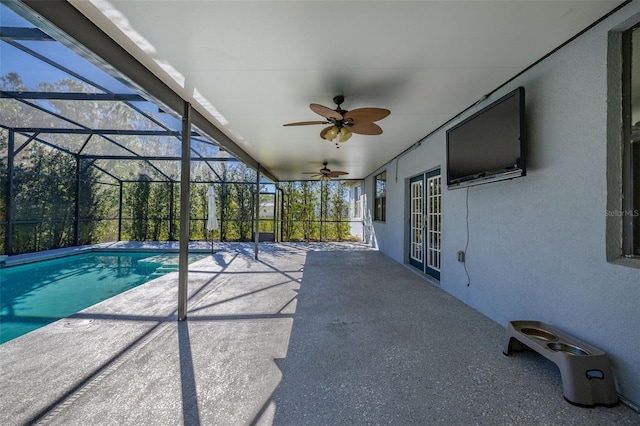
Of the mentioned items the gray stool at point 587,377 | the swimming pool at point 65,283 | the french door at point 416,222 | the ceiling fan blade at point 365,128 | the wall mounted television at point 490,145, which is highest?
the ceiling fan blade at point 365,128

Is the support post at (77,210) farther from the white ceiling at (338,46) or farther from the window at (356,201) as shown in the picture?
the window at (356,201)

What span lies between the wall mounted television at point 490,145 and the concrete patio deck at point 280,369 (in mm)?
1669

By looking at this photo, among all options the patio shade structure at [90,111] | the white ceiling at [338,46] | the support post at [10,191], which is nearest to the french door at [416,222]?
the white ceiling at [338,46]

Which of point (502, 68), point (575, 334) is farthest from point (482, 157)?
point (575, 334)

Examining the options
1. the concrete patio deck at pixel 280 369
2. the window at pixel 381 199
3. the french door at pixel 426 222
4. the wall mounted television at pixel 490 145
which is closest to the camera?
the concrete patio deck at pixel 280 369

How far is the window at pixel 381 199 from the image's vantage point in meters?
7.89

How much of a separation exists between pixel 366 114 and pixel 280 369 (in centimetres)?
251

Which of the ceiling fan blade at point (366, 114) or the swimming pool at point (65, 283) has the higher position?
the ceiling fan blade at point (366, 114)

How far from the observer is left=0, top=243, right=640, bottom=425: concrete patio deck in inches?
63.7

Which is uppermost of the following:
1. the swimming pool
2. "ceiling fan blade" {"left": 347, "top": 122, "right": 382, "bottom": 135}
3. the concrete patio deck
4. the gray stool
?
"ceiling fan blade" {"left": 347, "top": 122, "right": 382, "bottom": 135}

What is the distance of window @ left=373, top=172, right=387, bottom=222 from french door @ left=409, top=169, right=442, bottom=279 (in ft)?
6.19

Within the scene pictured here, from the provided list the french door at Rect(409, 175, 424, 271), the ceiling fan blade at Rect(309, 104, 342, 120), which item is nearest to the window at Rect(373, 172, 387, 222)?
the french door at Rect(409, 175, 424, 271)

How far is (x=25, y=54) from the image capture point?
3459mm

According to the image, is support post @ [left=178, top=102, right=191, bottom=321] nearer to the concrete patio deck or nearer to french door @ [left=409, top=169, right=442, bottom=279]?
the concrete patio deck
